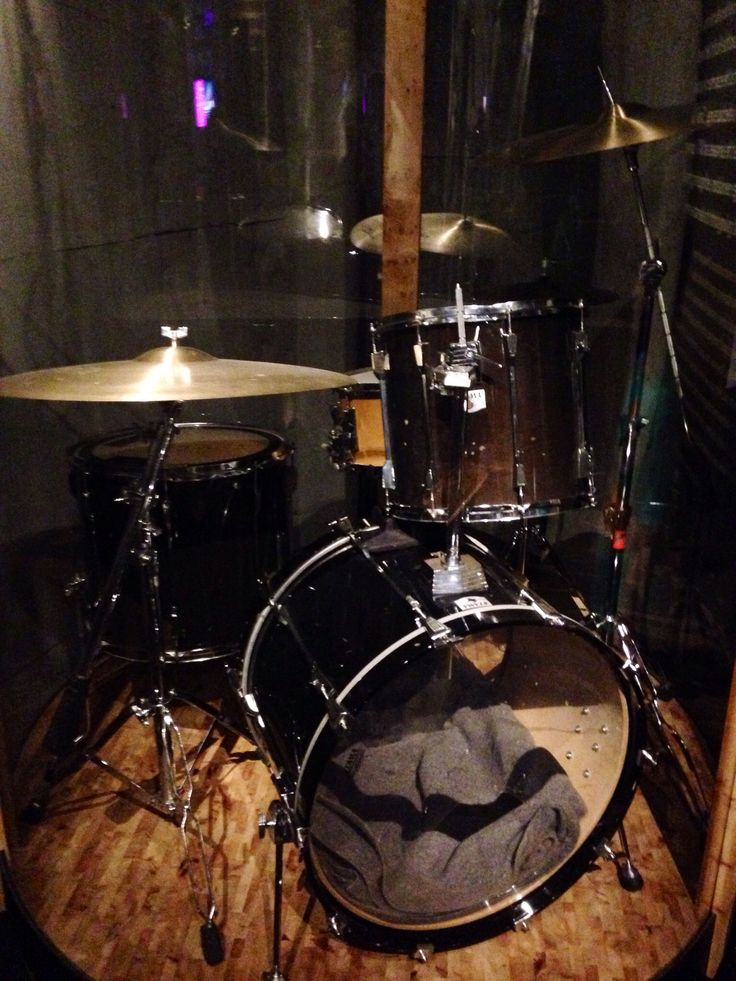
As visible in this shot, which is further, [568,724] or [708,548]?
[708,548]

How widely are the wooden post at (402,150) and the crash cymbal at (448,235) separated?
0.16 metres

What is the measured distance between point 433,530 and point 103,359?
1.08m

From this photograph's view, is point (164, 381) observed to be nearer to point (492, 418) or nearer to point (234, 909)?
point (492, 418)

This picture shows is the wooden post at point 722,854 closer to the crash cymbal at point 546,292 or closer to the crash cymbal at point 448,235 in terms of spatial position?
the crash cymbal at point 546,292

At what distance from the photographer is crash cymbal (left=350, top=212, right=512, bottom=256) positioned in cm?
212

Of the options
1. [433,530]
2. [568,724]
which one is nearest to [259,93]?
[433,530]

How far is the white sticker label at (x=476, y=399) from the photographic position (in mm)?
1412

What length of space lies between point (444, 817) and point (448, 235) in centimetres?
163

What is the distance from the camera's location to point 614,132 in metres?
1.57

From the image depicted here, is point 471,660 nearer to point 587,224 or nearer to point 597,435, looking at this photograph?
point 597,435

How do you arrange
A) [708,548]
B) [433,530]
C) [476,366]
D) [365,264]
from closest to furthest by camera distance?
[476,366] → [708,548] → [433,530] → [365,264]

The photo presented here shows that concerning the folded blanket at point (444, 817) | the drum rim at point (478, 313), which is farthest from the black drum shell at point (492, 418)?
the folded blanket at point (444, 817)

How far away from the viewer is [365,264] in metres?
2.30

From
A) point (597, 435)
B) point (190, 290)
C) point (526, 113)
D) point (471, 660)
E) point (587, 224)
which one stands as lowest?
point (471, 660)
